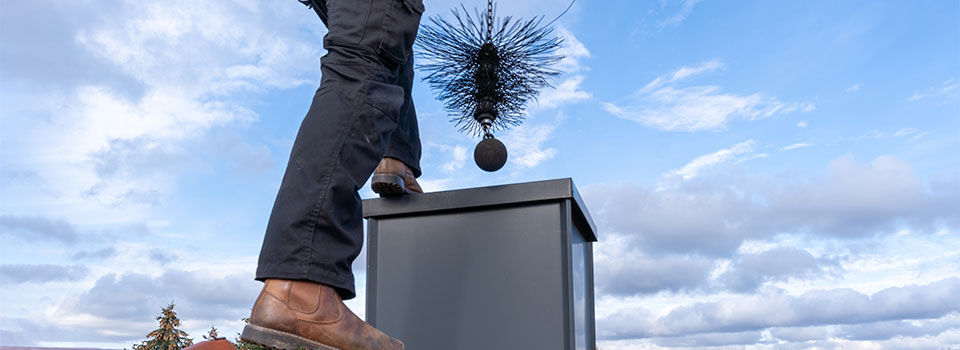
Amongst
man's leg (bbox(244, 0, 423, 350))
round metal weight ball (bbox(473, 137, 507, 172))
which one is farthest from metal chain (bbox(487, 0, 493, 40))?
man's leg (bbox(244, 0, 423, 350))

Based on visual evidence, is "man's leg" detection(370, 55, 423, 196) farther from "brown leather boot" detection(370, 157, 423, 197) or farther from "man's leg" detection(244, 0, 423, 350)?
"man's leg" detection(244, 0, 423, 350)

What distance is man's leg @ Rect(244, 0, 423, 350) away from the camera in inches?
44.2

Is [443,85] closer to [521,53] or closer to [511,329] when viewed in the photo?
[521,53]

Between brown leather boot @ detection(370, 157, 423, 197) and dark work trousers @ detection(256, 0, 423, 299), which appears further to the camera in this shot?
brown leather boot @ detection(370, 157, 423, 197)

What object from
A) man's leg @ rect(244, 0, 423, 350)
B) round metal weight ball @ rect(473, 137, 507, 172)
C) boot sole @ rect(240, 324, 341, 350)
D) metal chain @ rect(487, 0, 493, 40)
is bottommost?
boot sole @ rect(240, 324, 341, 350)

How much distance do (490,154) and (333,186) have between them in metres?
0.82

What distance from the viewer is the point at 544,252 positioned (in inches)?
66.4

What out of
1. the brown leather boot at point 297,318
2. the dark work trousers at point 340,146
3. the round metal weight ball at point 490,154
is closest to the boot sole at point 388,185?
the round metal weight ball at point 490,154

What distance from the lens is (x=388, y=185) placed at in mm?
1770

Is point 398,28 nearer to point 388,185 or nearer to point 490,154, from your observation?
point 388,185

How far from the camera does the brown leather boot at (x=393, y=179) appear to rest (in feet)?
5.74

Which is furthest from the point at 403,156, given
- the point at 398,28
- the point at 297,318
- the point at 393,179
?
the point at 297,318

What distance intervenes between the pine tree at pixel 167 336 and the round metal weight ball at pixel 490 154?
81 centimetres

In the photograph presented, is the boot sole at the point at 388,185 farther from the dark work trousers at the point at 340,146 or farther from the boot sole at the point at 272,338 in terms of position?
the boot sole at the point at 272,338
